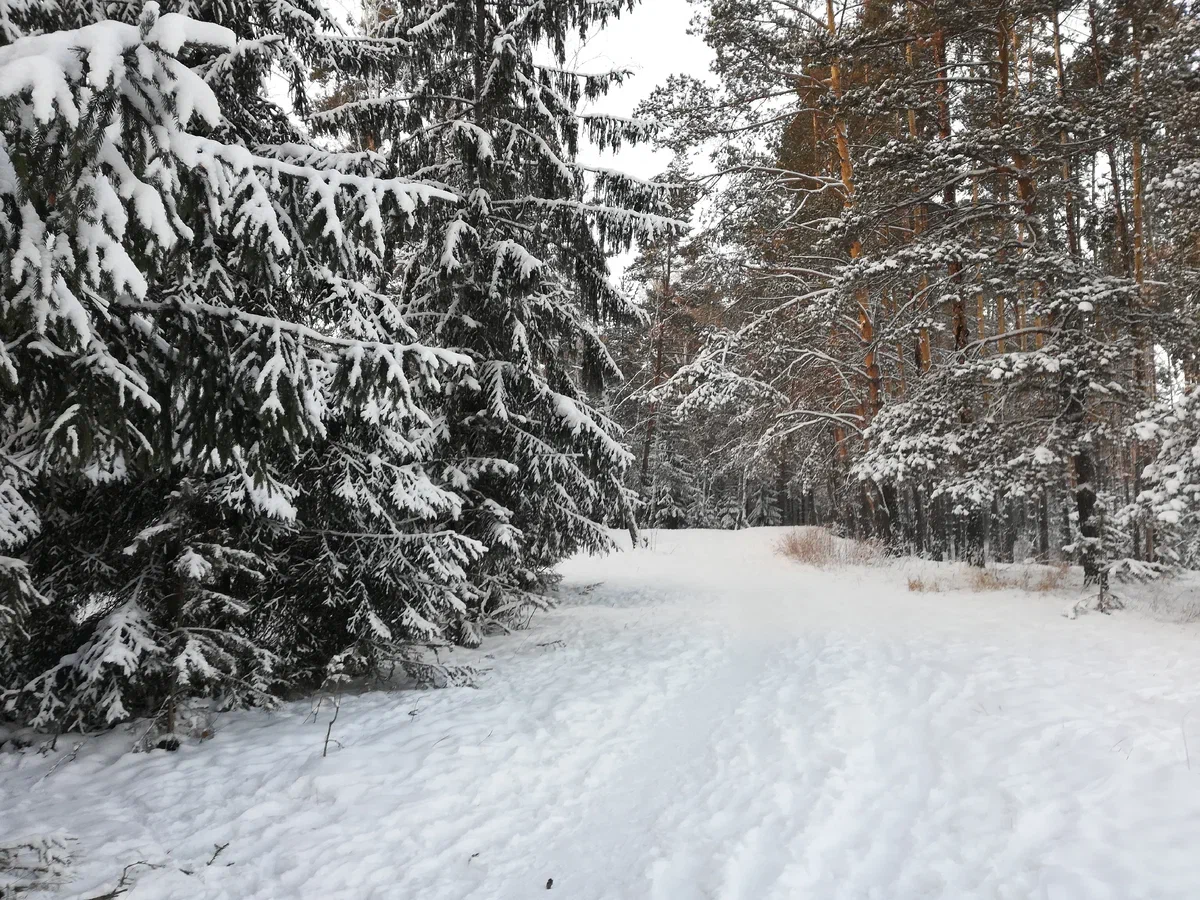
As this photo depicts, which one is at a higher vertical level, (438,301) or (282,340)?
(438,301)

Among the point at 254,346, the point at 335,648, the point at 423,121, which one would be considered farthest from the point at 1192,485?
the point at 423,121

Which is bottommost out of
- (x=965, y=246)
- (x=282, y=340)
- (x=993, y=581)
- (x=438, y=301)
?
(x=993, y=581)

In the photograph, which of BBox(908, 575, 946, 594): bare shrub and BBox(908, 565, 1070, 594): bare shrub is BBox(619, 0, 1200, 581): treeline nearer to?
BBox(908, 565, 1070, 594): bare shrub

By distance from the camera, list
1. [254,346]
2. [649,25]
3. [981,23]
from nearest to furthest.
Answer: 1. [254,346]
2. [649,25]
3. [981,23]

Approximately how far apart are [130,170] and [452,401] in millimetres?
5427

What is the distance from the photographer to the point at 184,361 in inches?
117

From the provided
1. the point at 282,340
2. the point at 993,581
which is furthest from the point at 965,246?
the point at 282,340

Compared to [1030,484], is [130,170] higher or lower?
higher

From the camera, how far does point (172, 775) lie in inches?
158

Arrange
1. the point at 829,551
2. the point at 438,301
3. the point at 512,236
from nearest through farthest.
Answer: the point at 438,301 < the point at 512,236 < the point at 829,551

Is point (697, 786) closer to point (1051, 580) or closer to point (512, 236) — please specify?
point (512, 236)

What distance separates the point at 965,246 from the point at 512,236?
6.78 m

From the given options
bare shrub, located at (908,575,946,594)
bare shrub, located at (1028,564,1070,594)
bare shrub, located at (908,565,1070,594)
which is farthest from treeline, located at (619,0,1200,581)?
bare shrub, located at (908,575,946,594)

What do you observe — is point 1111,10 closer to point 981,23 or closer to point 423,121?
point 981,23
